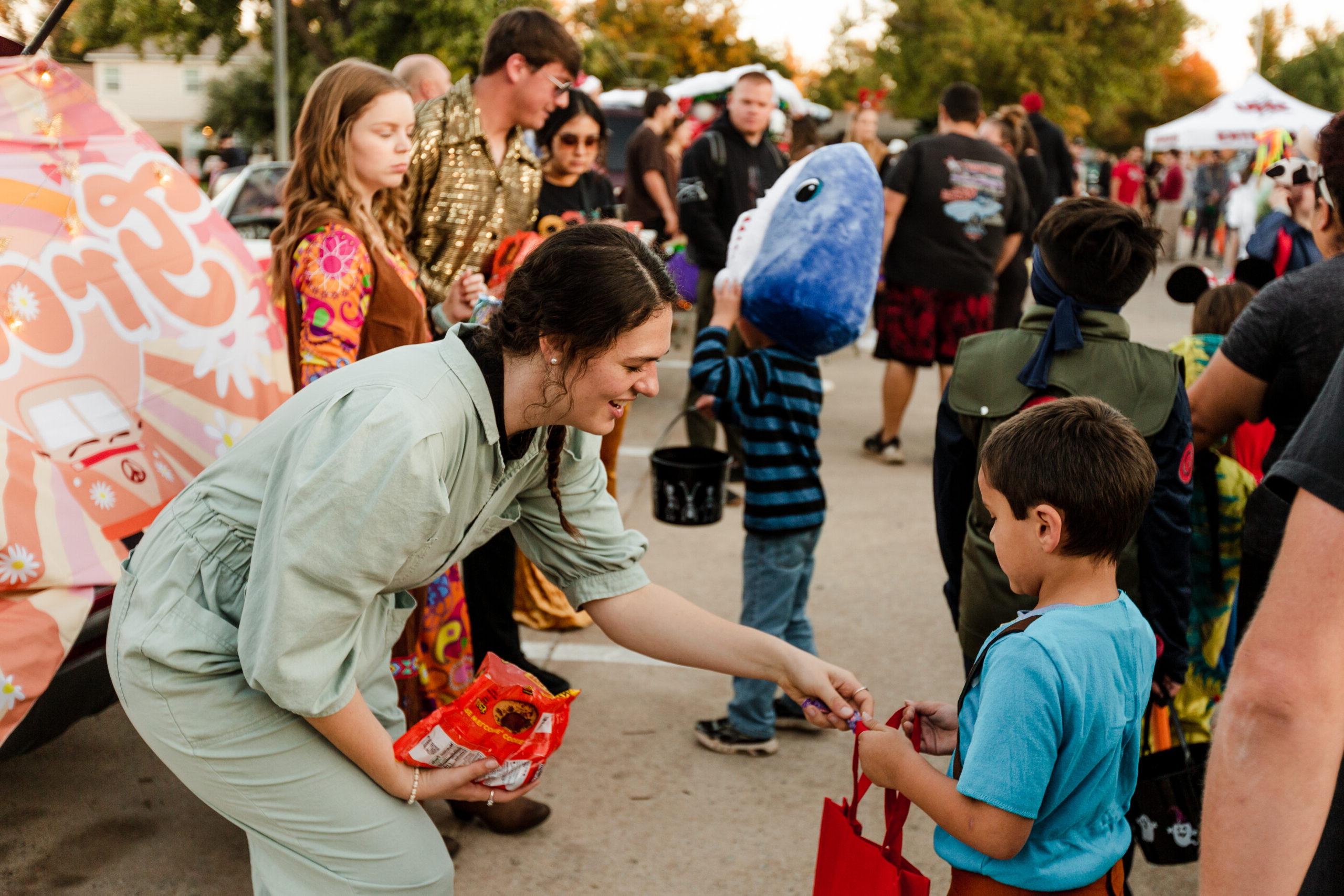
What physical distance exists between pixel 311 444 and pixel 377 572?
0.77 feet

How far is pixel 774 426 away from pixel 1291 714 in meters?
2.34

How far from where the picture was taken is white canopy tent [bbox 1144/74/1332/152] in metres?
20.9

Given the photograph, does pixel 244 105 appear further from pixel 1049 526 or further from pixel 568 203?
pixel 1049 526

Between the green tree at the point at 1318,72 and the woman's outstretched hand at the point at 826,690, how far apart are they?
63.7 metres

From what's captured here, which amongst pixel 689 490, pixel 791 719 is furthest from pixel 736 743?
pixel 689 490

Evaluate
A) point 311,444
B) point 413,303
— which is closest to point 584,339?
point 311,444

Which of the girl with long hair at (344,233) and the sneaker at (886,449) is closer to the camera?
the girl with long hair at (344,233)

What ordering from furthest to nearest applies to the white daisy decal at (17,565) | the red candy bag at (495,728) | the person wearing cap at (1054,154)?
the person wearing cap at (1054,154) → the white daisy decal at (17,565) → the red candy bag at (495,728)

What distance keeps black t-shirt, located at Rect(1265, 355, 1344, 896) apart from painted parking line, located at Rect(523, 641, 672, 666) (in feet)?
9.70

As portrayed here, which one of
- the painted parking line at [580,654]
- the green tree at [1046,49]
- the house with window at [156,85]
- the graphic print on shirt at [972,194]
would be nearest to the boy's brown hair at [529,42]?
the painted parking line at [580,654]

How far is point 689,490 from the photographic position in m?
3.57

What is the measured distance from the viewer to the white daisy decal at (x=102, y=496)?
259 cm

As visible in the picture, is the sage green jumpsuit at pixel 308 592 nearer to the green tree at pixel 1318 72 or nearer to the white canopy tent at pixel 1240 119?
the white canopy tent at pixel 1240 119

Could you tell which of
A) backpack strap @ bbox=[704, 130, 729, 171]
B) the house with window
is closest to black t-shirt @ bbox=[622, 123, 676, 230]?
backpack strap @ bbox=[704, 130, 729, 171]
